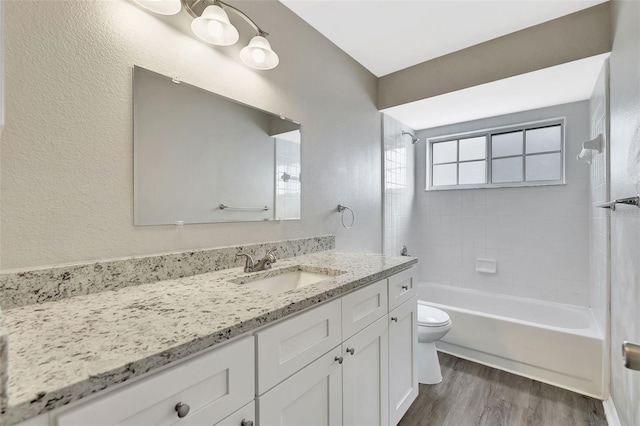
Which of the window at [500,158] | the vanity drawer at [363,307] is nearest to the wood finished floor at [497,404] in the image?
the vanity drawer at [363,307]

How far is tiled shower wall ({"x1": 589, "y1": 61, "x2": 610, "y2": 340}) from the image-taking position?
1823 millimetres

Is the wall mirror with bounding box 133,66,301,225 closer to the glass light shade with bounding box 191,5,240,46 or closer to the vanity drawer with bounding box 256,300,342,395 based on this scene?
the glass light shade with bounding box 191,5,240,46

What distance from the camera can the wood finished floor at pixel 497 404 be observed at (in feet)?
5.55

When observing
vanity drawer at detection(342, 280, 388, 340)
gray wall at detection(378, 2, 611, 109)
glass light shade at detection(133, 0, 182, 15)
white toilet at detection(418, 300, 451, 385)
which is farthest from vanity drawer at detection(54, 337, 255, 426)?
gray wall at detection(378, 2, 611, 109)

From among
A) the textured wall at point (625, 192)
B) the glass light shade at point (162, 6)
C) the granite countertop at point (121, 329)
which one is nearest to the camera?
the granite countertop at point (121, 329)

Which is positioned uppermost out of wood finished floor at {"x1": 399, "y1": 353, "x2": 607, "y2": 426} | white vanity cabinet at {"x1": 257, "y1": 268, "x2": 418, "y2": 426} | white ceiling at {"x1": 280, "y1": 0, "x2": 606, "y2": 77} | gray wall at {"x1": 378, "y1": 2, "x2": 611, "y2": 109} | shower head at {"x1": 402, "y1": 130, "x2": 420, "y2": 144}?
white ceiling at {"x1": 280, "y1": 0, "x2": 606, "y2": 77}

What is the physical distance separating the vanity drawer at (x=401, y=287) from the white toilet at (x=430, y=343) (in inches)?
21.9

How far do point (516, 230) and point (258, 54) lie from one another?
2807mm

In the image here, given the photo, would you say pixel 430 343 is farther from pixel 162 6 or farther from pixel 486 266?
pixel 162 6

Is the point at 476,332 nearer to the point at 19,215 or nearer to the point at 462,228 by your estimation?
the point at 462,228

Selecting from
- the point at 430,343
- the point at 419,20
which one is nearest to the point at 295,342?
the point at 430,343

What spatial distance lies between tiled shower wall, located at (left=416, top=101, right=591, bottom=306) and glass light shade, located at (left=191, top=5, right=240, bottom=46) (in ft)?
8.87

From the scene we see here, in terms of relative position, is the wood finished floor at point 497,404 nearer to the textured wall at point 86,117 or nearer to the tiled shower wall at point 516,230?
the tiled shower wall at point 516,230

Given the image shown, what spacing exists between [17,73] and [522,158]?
356 cm
